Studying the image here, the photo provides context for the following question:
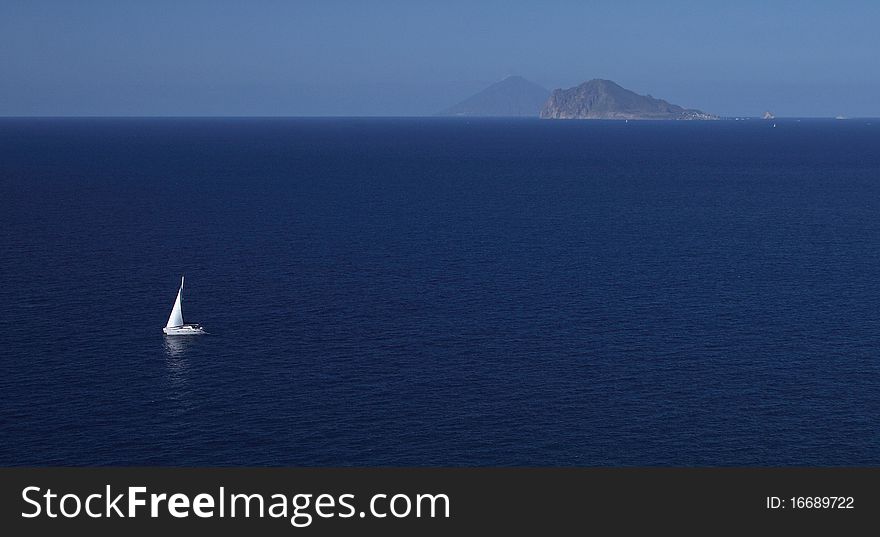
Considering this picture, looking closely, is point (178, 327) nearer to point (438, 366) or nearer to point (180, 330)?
point (180, 330)

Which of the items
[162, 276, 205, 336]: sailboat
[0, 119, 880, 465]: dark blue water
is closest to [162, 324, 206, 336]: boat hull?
[162, 276, 205, 336]: sailboat

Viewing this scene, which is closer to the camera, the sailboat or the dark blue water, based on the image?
the dark blue water

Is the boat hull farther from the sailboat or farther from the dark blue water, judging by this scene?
the dark blue water

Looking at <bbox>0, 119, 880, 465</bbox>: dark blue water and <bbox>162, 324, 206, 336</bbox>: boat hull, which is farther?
<bbox>162, 324, 206, 336</bbox>: boat hull

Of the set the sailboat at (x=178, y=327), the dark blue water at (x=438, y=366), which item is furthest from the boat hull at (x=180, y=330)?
the dark blue water at (x=438, y=366)

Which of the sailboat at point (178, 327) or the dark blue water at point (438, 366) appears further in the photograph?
the sailboat at point (178, 327)

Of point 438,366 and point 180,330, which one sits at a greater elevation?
point 180,330

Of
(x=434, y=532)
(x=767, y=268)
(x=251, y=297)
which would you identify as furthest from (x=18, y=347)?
(x=767, y=268)

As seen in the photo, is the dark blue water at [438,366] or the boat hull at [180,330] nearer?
the dark blue water at [438,366]

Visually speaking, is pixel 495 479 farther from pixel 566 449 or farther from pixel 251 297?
pixel 251 297

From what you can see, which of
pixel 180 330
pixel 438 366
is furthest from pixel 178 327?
pixel 438 366

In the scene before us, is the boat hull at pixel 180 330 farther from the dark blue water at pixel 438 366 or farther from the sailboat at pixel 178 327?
the dark blue water at pixel 438 366
